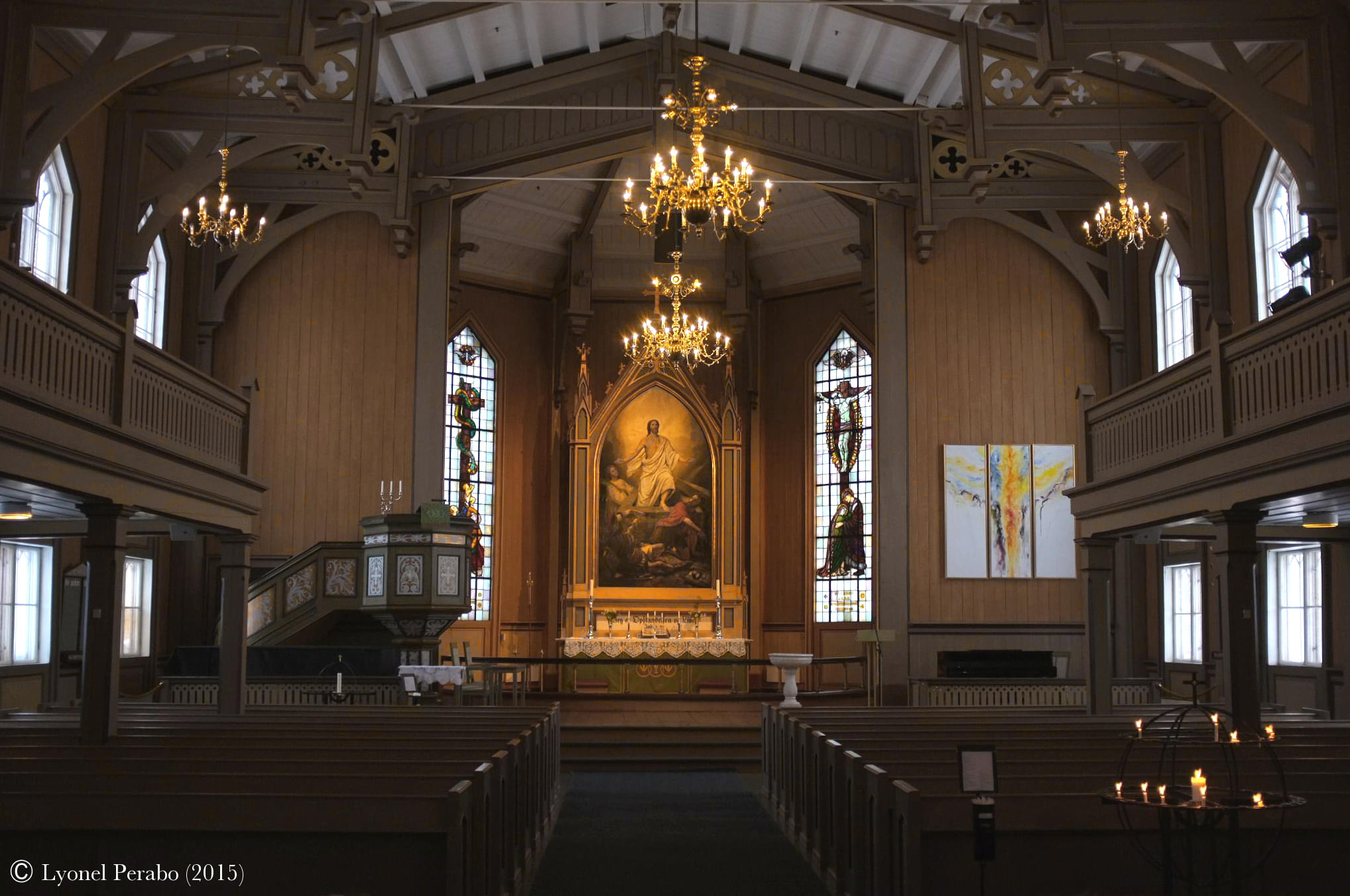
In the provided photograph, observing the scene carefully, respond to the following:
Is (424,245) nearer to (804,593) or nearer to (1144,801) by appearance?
(804,593)

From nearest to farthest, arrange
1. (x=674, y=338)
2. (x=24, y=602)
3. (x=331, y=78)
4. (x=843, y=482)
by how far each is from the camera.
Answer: (x=24, y=602)
(x=331, y=78)
(x=674, y=338)
(x=843, y=482)

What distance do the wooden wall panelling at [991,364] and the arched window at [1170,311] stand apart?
989 mm

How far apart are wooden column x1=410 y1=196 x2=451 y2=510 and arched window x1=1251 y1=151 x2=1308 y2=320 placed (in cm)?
1033

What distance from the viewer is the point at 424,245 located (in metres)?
19.1

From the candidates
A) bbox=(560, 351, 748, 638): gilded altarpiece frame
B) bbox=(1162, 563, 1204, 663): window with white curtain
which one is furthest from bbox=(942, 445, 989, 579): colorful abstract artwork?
bbox=(560, 351, 748, 638): gilded altarpiece frame

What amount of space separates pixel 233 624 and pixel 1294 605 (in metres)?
11.4

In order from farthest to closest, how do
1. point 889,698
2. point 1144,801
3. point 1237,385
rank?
point 889,698
point 1237,385
point 1144,801

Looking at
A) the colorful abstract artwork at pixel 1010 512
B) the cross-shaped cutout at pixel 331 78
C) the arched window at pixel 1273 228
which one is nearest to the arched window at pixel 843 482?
the colorful abstract artwork at pixel 1010 512

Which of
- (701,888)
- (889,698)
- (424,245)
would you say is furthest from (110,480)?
(889,698)

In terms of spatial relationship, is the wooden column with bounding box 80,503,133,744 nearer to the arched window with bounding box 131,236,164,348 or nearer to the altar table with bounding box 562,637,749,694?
the arched window with bounding box 131,236,164,348

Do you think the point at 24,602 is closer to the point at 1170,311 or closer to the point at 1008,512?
the point at 1008,512

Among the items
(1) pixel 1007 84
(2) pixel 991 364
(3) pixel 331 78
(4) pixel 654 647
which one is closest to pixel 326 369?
(3) pixel 331 78

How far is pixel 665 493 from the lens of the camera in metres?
24.2

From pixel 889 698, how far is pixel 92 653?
10.7 metres
